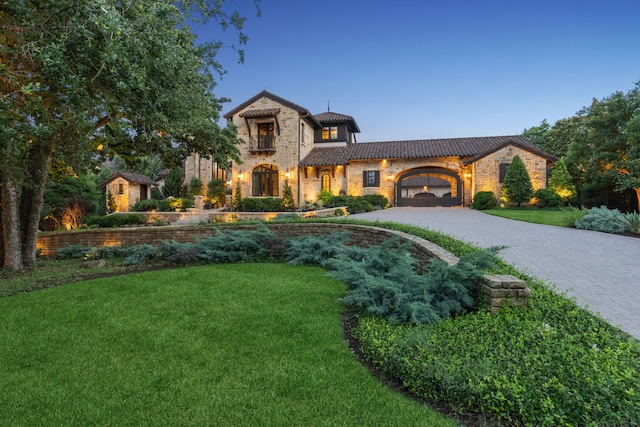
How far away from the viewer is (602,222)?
9.92 metres

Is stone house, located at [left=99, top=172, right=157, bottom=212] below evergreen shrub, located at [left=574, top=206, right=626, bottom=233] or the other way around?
the other way around

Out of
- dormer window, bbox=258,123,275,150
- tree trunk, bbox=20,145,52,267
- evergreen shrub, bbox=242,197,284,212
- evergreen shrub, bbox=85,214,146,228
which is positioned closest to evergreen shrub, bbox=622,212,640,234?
tree trunk, bbox=20,145,52,267

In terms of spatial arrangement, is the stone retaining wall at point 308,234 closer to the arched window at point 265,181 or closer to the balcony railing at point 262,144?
the arched window at point 265,181

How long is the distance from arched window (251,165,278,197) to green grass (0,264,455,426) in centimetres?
1920

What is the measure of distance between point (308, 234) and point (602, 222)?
31.9ft

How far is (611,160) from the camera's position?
59.9 ft

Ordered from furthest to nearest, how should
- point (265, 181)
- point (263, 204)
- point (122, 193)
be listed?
point (122, 193)
point (265, 181)
point (263, 204)

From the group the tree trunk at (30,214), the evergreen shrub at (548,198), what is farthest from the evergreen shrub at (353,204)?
the tree trunk at (30,214)

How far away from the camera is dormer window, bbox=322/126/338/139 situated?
26.6 meters

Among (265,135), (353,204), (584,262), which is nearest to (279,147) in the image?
(265,135)

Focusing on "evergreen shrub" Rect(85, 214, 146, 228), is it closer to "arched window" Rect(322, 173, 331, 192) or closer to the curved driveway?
"arched window" Rect(322, 173, 331, 192)

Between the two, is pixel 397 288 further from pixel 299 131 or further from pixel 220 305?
pixel 299 131

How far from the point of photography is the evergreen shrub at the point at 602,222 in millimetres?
9586

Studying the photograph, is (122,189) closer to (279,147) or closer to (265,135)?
(265,135)
